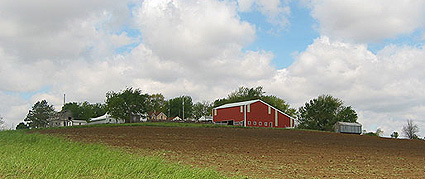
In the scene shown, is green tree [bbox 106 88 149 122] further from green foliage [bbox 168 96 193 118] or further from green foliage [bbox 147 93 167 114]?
green foliage [bbox 168 96 193 118]

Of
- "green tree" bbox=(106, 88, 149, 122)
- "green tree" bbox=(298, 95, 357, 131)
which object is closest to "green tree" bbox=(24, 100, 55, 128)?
"green tree" bbox=(106, 88, 149, 122)

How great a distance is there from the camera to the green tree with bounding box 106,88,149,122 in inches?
2002

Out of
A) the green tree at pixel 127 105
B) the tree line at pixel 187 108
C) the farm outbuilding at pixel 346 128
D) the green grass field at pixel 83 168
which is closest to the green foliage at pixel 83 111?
the tree line at pixel 187 108

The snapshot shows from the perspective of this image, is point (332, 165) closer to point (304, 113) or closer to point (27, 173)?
point (27, 173)

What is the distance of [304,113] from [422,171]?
50.4m

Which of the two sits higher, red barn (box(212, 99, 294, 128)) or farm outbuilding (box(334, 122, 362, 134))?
red barn (box(212, 99, 294, 128))

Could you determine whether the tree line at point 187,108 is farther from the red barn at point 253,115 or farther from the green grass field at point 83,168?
the green grass field at point 83,168

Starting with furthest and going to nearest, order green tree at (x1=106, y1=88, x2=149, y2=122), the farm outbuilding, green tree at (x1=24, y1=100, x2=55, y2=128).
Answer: green tree at (x1=24, y1=100, x2=55, y2=128) → the farm outbuilding → green tree at (x1=106, y1=88, x2=149, y2=122)

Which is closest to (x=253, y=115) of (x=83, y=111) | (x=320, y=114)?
(x=320, y=114)

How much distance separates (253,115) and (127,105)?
57.5 feet

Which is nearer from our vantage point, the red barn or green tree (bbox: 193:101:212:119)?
the red barn

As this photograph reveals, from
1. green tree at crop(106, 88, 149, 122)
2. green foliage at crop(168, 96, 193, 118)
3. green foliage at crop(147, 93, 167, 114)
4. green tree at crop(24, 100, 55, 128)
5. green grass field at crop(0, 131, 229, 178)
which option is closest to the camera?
green grass field at crop(0, 131, 229, 178)

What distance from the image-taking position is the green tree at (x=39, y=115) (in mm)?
85875

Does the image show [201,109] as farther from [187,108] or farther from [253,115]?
[253,115]
